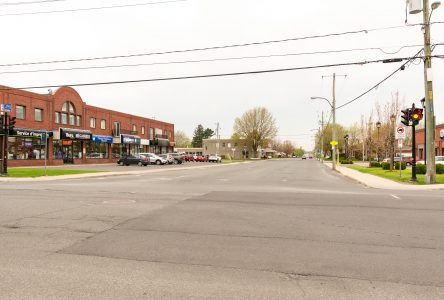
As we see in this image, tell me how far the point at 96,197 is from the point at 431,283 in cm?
1105

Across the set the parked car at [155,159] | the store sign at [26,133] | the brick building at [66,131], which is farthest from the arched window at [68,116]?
the parked car at [155,159]

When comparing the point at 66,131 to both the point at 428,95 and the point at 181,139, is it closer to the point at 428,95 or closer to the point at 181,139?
the point at 428,95

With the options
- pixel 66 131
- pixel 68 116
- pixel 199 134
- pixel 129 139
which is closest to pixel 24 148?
pixel 66 131

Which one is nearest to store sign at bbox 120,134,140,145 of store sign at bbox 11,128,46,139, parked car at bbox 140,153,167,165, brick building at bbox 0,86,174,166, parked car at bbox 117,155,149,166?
brick building at bbox 0,86,174,166

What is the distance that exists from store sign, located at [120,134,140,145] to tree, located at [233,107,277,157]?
4519 centimetres

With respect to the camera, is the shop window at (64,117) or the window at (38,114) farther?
the shop window at (64,117)

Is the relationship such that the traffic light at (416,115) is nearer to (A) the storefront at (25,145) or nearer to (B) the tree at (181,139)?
(A) the storefront at (25,145)

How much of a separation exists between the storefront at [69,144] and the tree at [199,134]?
119567 millimetres

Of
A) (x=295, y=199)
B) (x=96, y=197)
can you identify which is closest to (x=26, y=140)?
(x=96, y=197)

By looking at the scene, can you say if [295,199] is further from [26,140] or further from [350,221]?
[26,140]

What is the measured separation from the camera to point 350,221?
867 cm

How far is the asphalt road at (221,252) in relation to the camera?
451 cm

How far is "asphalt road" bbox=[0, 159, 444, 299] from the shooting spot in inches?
178

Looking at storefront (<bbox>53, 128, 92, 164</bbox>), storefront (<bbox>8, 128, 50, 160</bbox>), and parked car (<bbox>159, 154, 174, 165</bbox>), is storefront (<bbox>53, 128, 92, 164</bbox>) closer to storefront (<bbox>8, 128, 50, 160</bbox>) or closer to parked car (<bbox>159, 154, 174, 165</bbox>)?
storefront (<bbox>8, 128, 50, 160</bbox>)
